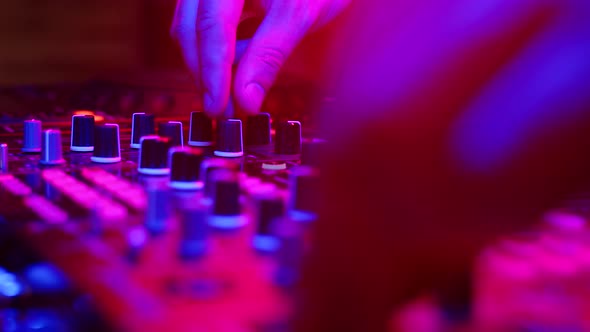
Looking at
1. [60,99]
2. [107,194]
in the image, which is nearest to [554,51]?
[107,194]

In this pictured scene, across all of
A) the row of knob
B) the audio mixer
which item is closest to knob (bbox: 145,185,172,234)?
the audio mixer

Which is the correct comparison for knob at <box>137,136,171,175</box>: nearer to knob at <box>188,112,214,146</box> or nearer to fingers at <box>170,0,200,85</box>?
knob at <box>188,112,214,146</box>

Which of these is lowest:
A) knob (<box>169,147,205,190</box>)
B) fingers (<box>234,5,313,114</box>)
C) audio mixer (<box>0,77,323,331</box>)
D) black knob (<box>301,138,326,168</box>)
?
audio mixer (<box>0,77,323,331</box>)

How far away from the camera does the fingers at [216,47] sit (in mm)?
1154

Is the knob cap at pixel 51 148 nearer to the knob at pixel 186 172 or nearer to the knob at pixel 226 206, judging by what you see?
the knob at pixel 186 172

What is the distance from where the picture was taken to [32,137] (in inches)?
40.9

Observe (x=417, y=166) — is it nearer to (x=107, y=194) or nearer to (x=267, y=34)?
(x=107, y=194)

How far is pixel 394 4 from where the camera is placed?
1.41 feet

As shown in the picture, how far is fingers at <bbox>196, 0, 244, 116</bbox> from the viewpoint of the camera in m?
1.15

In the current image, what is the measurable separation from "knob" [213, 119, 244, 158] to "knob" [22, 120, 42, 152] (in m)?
0.28

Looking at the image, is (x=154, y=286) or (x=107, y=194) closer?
(x=154, y=286)

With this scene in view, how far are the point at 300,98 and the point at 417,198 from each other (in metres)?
1.47

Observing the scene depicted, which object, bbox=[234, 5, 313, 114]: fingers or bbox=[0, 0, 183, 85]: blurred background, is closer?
bbox=[234, 5, 313, 114]: fingers

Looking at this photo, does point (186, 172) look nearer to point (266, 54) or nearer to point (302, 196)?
point (302, 196)
